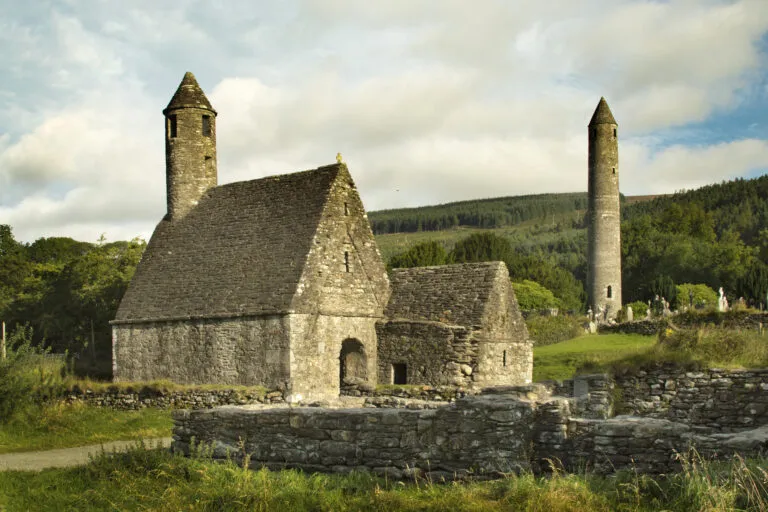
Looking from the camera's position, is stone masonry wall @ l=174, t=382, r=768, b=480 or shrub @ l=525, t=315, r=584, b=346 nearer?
stone masonry wall @ l=174, t=382, r=768, b=480

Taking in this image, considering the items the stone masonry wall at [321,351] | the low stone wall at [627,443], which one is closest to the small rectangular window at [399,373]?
the stone masonry wall at [321,351]

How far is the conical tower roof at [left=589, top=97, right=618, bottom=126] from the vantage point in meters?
61.9

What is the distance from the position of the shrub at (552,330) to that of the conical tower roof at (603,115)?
22504mm

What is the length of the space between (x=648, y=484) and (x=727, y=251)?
74.8m

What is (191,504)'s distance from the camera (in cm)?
913

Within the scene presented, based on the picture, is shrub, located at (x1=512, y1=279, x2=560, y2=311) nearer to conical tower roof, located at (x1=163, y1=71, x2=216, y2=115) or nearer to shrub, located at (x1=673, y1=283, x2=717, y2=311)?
shrub, located at (x1=673, y1=283, x2=717, y2=311)

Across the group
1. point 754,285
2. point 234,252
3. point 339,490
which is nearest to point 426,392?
point 234,252

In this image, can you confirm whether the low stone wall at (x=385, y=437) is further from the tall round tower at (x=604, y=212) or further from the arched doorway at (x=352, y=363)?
the tall round tower at (x=604, y=212)

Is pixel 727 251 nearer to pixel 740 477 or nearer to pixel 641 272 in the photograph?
pixel 641 272

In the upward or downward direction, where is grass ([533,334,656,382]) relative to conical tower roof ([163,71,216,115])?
downward

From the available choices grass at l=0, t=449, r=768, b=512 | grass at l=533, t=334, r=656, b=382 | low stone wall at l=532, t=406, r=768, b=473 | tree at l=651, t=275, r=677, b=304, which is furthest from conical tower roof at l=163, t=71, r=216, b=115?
tree at l=651, t=275, r=677, b=304

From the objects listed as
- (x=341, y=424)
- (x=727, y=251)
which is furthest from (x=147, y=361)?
(x=727, y=251)

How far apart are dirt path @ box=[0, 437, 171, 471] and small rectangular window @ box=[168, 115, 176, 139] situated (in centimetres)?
1457

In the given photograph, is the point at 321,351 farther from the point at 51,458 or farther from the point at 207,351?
the point at 51,458
